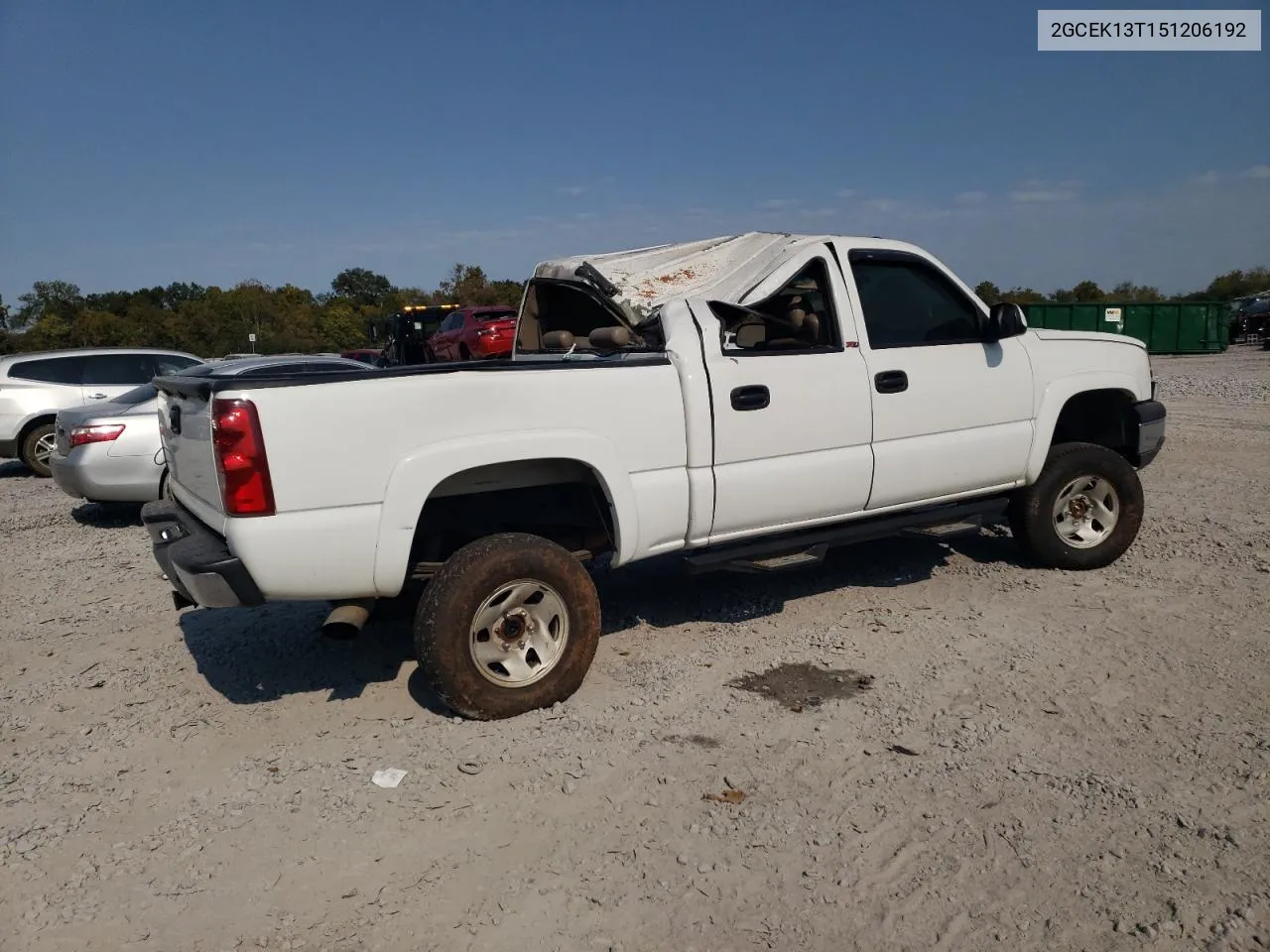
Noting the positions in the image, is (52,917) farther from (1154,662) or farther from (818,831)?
(1154,662)

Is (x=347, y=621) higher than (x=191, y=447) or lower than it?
lower

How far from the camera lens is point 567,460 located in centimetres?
430

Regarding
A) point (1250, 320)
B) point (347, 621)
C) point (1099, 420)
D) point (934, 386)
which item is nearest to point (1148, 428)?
point (1099, 420)

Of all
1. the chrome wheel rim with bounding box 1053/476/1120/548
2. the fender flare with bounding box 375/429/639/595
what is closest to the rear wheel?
the fender flare with bounding box 375/429/639/595

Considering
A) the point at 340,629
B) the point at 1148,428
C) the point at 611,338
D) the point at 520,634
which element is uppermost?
the point at 611,338

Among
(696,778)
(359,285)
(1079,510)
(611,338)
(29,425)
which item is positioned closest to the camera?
(696,778)

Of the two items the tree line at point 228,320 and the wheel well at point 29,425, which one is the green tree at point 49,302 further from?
the wheel well at point 29,425

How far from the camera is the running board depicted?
4691 millimetres

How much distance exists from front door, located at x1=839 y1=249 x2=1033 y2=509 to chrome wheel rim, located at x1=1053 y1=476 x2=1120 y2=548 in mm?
551

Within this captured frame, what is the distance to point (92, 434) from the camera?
861 cm

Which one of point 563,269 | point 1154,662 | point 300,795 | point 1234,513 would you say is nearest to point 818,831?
point 300,795

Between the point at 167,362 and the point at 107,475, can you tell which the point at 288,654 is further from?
the point at 167,362

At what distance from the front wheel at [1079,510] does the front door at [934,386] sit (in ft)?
0.95

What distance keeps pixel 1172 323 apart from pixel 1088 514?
2981 cm
